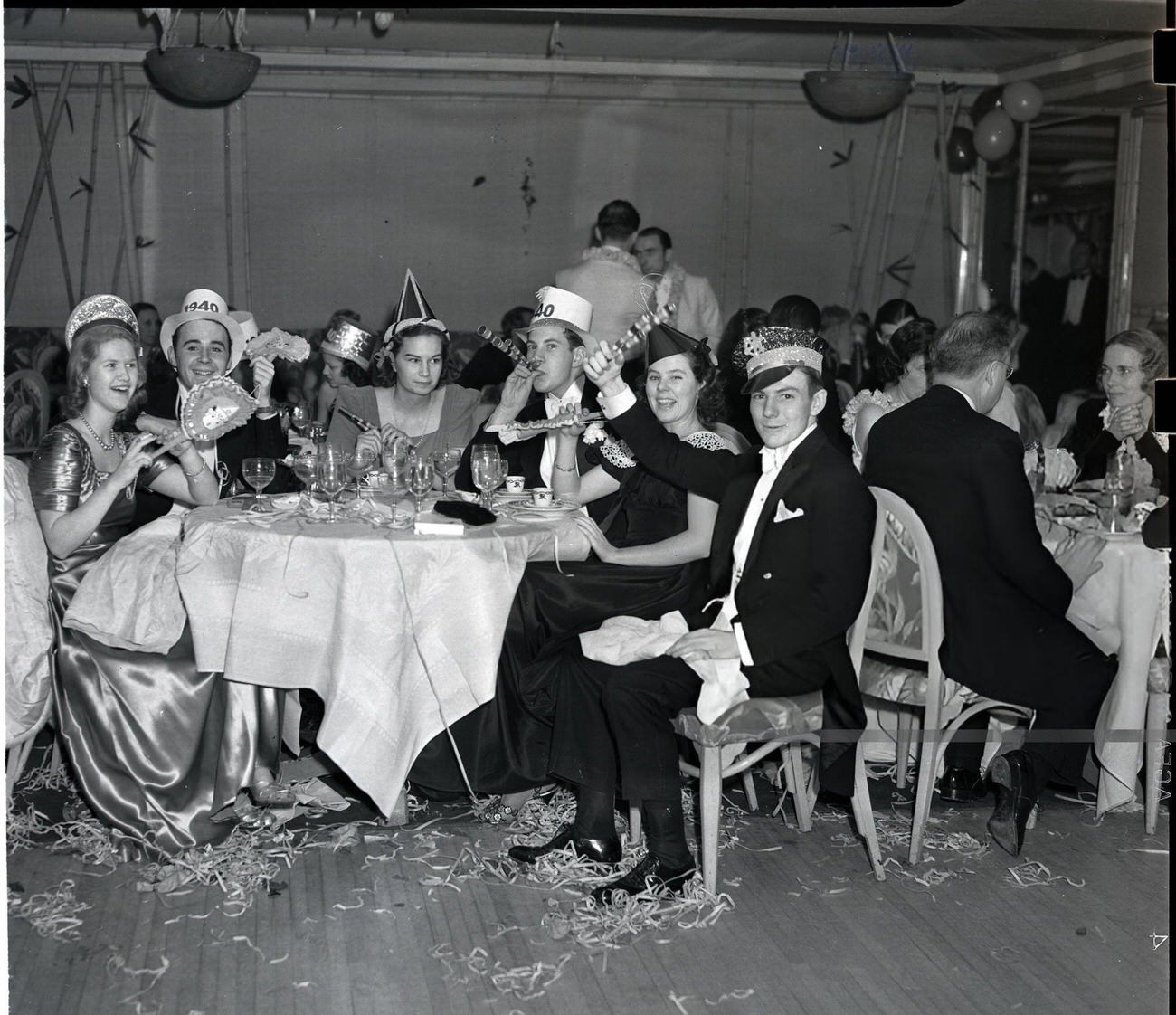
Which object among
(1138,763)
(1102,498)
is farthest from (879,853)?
(1102,498)

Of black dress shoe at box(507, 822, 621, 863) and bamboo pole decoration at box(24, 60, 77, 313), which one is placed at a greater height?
bamboo pole decoration at box(24, 60, 77, 313)

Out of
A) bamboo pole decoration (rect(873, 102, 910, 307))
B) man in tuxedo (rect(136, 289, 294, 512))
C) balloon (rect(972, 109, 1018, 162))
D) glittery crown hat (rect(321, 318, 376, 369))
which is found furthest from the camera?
bamboo pole decoration (rect(873, 102, 910, 307))

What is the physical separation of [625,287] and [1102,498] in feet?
8.80

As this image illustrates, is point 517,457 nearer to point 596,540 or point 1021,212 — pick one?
point 596,540

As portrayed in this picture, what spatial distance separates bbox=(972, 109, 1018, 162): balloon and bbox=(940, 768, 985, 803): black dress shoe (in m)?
3.25

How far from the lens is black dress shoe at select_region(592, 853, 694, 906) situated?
3.06 meters

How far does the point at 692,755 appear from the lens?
343 centimetres

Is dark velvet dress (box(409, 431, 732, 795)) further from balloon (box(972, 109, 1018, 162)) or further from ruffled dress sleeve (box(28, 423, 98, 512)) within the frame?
balloon (box(972, 109, 1018, 162))

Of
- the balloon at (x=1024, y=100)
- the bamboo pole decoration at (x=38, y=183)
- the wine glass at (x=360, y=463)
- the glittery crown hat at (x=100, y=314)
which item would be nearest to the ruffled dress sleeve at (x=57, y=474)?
the glittery crown hat at (x=100, y=314)

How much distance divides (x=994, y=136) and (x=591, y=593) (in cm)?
420

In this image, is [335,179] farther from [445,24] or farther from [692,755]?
[692,755]

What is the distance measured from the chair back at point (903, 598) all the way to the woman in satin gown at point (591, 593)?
0.49 metres

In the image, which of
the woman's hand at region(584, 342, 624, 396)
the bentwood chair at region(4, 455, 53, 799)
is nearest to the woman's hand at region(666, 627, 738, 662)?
the woman's hand at region(584, 342, 624, 396)

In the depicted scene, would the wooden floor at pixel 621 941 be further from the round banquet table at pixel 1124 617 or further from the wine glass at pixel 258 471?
the wine glass at pixel 258 471
